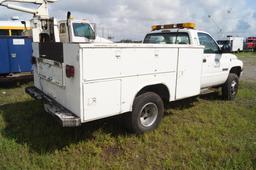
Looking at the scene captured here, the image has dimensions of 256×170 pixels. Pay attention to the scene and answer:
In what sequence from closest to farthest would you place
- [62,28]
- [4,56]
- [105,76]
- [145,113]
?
[105,76]
[145,113]
[4,56]
[62,28]

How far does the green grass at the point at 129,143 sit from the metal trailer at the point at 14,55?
3.14 meters

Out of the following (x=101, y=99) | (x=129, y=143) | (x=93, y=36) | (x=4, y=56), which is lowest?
(x=129, y=143)

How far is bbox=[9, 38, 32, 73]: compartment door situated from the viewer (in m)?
8.28

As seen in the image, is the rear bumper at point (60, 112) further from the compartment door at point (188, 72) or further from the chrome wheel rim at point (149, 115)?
the compartment door at point (188, 72)

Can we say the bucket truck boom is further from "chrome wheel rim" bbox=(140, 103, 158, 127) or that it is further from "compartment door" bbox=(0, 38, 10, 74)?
"chrome wheel rim" bbox=(140, 103, 158, 127)

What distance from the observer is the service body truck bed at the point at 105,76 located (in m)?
3.24

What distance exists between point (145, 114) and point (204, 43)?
2556 millimetres

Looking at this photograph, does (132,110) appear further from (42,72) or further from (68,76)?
(42,72)

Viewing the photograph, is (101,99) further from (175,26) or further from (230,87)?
(230,87)

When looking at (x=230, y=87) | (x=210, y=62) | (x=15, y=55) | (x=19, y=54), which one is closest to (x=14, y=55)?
(x=15, y=55)

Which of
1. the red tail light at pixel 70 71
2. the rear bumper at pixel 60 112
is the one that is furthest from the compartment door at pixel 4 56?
the red tail light at pixel 70 71

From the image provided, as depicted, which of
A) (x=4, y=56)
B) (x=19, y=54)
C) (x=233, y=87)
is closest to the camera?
(x=233, y=87)

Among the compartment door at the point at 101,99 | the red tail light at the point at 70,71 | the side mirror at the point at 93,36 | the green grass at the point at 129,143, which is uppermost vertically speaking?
the side mirror at the point at 93,36

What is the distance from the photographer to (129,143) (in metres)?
4.00
